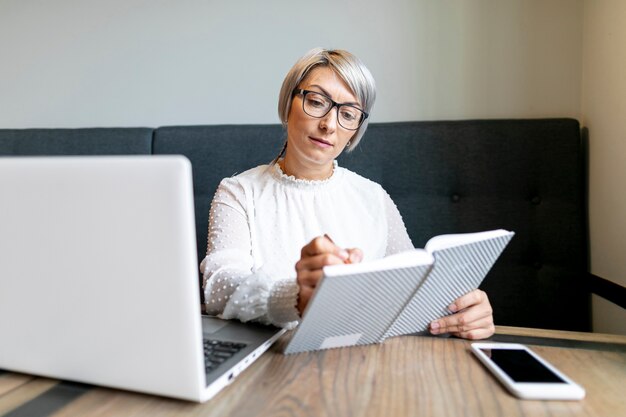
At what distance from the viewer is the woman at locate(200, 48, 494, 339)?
1205mm

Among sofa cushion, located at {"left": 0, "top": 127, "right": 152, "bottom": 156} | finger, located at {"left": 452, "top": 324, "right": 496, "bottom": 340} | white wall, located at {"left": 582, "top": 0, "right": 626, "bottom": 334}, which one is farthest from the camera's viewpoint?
sofa cushion, located at {"left": 0, "top": 127, "right": 152, "bottom": 156}

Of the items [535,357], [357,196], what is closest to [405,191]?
[357,196]

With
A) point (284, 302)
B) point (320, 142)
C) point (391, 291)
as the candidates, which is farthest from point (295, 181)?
point (391, 291)

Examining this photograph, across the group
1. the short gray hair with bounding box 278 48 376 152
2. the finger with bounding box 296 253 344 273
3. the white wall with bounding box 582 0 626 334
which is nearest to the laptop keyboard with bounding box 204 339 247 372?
the finger with bounding box 296 253 344 273

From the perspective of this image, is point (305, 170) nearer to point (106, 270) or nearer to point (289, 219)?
point (289, 219)

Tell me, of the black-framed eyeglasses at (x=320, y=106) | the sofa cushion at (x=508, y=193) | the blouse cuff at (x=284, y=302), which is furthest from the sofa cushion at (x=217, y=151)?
the blouse cuff at (x=284, y=302)

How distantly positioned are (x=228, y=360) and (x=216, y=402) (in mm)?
75

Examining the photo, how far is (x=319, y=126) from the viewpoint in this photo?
120 centimetres

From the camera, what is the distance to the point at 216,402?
562mm

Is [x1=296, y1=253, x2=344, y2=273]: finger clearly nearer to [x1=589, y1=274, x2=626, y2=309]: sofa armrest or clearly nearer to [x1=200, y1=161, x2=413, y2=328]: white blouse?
[x1=200, y1=161, x2=413, y2=328]: white blouse

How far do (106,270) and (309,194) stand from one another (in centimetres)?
84

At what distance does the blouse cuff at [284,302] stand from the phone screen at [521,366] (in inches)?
11.3

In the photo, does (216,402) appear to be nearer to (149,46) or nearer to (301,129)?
(301,129)

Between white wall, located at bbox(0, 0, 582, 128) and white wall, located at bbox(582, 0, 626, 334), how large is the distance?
0.41 ft
